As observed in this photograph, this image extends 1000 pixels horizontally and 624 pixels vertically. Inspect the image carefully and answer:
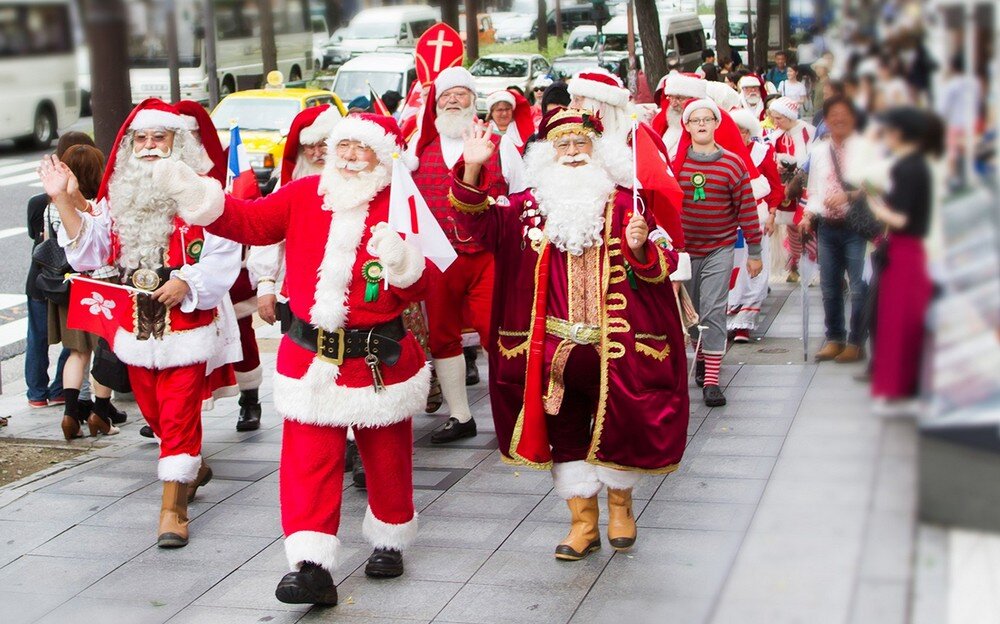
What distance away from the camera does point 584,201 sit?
14.2 feet

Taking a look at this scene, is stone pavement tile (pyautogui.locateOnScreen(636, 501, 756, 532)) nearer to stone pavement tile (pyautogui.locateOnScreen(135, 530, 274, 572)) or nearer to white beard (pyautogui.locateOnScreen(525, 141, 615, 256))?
white beard (pyautogui.locateOnScreen(525, 141, 615, 256))

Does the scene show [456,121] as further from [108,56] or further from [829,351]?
[829,351]

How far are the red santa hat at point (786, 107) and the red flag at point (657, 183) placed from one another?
2648 millimetres

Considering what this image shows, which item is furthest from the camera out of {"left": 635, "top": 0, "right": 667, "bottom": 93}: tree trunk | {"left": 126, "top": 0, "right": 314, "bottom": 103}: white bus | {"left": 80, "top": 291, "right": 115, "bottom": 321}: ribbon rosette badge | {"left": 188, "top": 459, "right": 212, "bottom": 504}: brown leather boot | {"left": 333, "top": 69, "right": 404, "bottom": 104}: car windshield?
{"left": 188, "top": 459, "right": 212, "bottom": 504}: brown leather boot

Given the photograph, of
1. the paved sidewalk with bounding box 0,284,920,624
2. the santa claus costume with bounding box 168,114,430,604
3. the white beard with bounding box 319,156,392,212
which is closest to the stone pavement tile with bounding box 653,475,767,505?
the paved sidewalk with bounding box 0,284,920,624

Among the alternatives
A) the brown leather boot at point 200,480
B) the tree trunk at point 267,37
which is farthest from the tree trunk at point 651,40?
the brown leather boot at point 200,480

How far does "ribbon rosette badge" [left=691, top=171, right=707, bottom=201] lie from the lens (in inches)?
262

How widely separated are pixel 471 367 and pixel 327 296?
3.84m

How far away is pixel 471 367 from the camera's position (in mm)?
7910

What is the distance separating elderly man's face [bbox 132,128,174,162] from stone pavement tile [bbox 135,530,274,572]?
1.46 meters

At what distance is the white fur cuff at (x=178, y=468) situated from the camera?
488 centimetres

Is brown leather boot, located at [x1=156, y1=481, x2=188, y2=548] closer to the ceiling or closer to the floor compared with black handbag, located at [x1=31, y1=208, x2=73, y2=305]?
closer to the floor

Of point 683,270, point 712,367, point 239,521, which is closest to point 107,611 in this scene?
point 239,521

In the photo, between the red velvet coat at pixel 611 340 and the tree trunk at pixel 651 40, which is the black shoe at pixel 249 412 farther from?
the tree trunk at pixel 651 40
